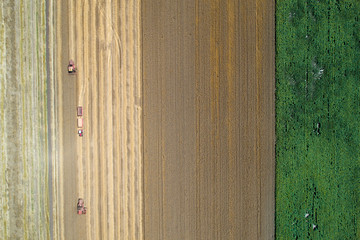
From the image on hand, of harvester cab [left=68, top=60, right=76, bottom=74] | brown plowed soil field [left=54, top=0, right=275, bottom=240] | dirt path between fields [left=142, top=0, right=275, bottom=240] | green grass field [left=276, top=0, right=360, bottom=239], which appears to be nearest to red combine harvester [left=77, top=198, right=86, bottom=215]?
brown plowed soil field [left=54, top=0, right=275, bottom=240]

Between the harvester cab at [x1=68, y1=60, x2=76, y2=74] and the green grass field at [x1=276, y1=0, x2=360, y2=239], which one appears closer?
the harvester cab at [x1=68, y1=60, x2=76, y2=74]

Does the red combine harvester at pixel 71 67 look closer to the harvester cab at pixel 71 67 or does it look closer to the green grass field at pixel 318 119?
the harvester cab at pixel 71 67

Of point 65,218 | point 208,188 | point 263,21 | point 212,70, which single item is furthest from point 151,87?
point 65,218

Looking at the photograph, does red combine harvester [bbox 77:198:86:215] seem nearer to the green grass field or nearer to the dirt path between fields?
the dirt path between fields

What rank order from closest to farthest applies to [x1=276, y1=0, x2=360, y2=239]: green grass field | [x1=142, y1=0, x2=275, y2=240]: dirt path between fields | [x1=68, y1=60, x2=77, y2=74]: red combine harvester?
[x1=68, y1=60, x2=77, y2=74]: red combine harvester → [x1=142, y1=0, x2=275, y2=240]: dirt path between fields → [x1=276, y1=0, x2=360, y2=239]: green grass field

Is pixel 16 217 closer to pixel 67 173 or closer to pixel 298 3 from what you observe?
pixel 67 173

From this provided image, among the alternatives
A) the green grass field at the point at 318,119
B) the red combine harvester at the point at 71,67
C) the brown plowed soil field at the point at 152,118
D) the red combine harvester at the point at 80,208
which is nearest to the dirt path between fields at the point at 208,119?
the brown plowed soil field at the point at 152,118

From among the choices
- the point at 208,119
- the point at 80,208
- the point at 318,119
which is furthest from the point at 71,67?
the point at 318,119
